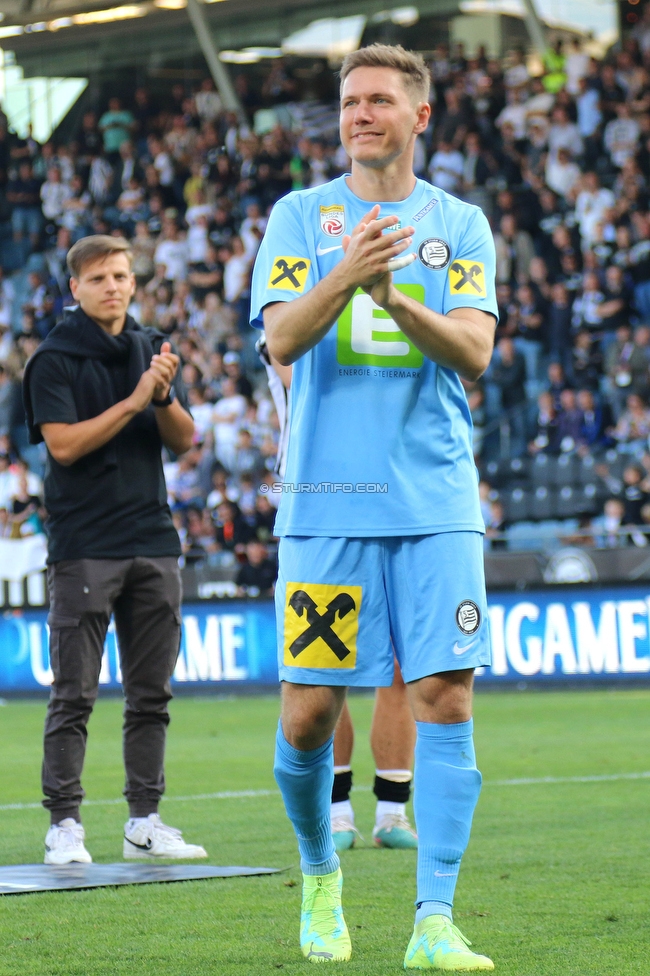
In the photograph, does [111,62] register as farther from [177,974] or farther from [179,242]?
[177,974]

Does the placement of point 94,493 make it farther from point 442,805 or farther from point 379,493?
point 442,805

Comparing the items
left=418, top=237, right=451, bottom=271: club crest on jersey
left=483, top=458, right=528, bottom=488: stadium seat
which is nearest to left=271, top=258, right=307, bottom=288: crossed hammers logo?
left=418, top=237, right=451, bottom=271: club crest on jersey

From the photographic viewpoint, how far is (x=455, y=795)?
365 centimetres

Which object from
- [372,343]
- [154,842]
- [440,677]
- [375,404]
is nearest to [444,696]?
Answer: [440,677]

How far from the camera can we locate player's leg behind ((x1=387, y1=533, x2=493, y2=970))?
362 centimetres

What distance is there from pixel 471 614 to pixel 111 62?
26928mm

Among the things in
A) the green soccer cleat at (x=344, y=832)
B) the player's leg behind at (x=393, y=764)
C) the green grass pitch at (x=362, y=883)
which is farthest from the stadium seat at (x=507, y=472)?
the green soccer cleat at (x=344, y=832)

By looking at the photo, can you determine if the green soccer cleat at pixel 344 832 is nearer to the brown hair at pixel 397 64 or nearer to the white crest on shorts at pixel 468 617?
the white crest on shorts at pixel 468 617

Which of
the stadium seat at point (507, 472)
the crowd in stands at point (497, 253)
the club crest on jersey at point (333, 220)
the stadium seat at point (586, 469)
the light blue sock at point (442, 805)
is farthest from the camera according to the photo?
the stadium seat at point (507, 472)

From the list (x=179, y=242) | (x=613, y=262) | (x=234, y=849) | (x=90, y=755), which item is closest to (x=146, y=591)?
(x=234, y=849)

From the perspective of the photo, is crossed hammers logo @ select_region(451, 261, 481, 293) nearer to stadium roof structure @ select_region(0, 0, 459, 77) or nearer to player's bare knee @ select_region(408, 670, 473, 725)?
player's bare knee @ select_region(408, 670, 473, 725)

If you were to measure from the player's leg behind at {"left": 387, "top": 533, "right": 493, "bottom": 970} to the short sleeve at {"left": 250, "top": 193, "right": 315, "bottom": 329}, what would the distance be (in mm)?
671

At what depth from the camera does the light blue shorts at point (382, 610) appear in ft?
12.0

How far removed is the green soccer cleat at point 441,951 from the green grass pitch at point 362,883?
2.8 inches
